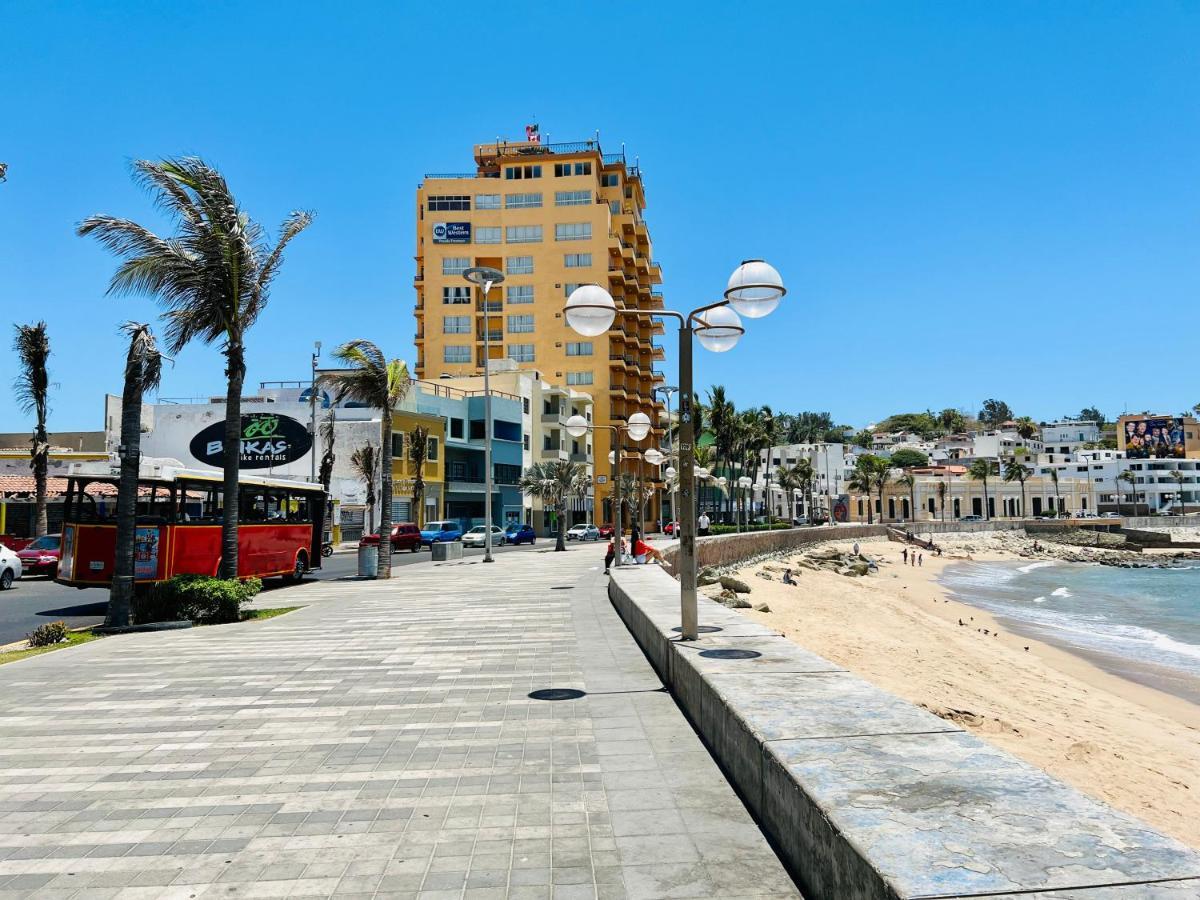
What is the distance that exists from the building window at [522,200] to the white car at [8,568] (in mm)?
59895

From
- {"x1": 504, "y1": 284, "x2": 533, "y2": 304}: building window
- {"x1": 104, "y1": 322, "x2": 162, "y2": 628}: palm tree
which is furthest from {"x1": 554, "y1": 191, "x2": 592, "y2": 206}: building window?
{"x1": 104, "y1": 322, "x2": 162, "y2": 628}: palm tree

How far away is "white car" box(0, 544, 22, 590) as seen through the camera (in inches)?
949

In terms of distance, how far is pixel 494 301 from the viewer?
79375 mm

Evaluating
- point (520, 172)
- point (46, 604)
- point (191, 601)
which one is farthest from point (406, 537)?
point (520, 172)

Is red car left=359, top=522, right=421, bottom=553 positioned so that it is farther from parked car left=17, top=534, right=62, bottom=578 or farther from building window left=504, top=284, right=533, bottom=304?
building window left=504, top=284, right=533, bottom=304

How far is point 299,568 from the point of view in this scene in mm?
25172

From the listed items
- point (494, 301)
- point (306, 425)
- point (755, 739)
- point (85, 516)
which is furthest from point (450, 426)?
point (755, 739)

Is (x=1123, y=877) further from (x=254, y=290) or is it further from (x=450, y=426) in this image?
(x=450, y=426)

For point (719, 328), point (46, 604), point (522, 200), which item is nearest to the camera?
point (719, 328)

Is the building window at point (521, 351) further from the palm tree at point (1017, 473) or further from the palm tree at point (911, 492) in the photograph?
the palm tree at point (1017, 473)

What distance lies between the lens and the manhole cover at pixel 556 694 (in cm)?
837

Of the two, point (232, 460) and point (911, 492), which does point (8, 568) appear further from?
point (911, 492)

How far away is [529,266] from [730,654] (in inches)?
2902

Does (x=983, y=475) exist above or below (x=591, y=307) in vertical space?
above
